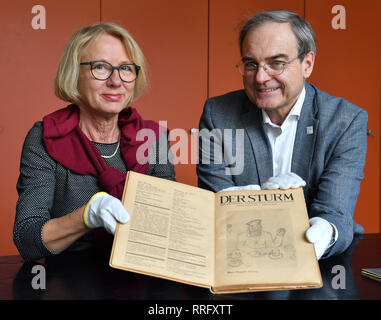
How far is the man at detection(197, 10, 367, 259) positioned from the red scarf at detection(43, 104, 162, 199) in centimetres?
30

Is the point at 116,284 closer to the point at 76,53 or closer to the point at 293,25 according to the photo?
the point at 76,53

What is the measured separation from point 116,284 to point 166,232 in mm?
176

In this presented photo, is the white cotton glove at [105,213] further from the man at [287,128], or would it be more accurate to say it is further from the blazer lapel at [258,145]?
the blazer lapel at [258,145]

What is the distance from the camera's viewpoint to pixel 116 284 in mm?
1111

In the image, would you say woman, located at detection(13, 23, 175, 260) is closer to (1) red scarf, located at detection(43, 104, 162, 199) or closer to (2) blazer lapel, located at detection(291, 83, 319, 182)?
(1) red scarf, located at detection(43, 104, 162, 199)

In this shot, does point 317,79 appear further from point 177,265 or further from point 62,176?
point 177,265

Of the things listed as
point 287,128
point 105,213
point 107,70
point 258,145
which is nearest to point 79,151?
point 107,70

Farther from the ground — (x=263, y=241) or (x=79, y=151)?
(x=79, y=151)

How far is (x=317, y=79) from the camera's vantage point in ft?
11.9

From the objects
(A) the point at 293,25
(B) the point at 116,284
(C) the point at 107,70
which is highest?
(A) the point at 293,25

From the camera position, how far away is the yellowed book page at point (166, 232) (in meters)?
1.02

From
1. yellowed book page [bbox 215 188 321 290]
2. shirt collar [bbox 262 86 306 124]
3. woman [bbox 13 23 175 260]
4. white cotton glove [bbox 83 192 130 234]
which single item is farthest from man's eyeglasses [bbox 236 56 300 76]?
white cotton glove [bbox 83 192 130 234]
